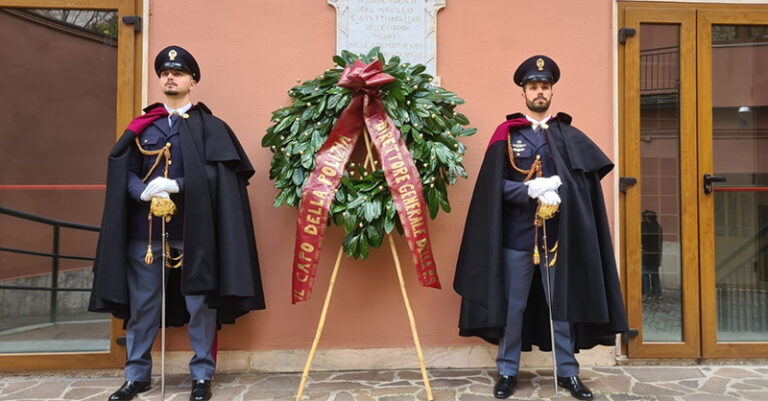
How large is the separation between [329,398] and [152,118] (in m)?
1.87

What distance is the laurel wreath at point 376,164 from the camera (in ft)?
9.54

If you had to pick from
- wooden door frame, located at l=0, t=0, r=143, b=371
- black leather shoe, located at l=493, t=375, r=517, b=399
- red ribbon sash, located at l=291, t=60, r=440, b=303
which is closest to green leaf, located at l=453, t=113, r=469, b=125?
red ribbon sash, located at l=291, t=60, r=440, b=303

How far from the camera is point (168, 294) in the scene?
307 centimetres

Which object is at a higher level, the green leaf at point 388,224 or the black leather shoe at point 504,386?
the green leaf at point 388,224

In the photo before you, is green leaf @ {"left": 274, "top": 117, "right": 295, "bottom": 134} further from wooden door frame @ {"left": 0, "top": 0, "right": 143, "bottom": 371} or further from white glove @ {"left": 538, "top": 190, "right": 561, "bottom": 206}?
white glove @ {"left": 538, "top": 190, "right": 561, "bottom": 206}

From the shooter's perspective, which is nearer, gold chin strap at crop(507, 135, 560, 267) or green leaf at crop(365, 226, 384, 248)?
Result: gold chin strap at crop(507, 135, 560, 267)

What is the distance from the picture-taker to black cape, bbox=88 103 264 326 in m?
2.73

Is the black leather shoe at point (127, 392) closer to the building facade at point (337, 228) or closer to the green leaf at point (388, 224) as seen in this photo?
the building facade at point (337, 228)

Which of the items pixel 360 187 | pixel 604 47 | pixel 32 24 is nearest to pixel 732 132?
pixel 604 47

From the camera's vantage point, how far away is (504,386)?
293 cm

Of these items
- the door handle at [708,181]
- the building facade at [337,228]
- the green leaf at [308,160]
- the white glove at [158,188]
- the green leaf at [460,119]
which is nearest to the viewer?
the white glove at [158,188]

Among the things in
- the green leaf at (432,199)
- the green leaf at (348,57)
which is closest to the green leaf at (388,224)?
the green leaf at (432,199)

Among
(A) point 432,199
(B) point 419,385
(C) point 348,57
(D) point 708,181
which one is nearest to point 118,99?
(C) point 348,57

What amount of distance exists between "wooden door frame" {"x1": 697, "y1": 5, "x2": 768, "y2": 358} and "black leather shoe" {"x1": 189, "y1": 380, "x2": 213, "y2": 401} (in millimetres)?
3243
